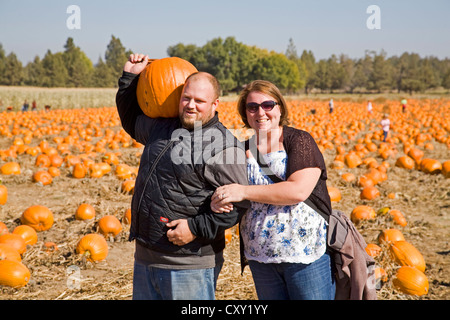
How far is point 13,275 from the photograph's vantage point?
4.11m

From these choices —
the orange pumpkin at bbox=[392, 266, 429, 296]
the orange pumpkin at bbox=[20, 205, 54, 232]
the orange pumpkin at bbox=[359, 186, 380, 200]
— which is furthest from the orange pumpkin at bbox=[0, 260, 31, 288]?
the orange pumpkin at bbox=[359, 186, 380, 200]

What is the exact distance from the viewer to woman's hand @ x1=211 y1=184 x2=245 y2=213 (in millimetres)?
2223

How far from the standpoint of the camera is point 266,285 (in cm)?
248

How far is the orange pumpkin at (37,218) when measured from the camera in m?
5.69

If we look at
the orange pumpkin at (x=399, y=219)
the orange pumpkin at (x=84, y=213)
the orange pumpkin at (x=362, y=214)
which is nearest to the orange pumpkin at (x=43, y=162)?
the orange pumpkin at (x=84, y=213)

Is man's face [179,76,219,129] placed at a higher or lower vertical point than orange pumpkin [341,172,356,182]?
higher

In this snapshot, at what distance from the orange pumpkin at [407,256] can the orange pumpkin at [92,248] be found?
11.8ft

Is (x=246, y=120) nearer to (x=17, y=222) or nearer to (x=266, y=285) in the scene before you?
(x=266, y=285)

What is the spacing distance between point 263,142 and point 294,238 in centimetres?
65

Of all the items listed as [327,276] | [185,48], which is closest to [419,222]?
[327,276]

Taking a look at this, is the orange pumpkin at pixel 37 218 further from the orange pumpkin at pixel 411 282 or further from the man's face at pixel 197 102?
the orange pumpkin at pixel 411 282

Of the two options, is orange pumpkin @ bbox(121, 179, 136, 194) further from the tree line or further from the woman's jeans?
the tree line

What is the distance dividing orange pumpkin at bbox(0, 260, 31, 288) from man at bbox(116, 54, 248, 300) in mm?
2359
